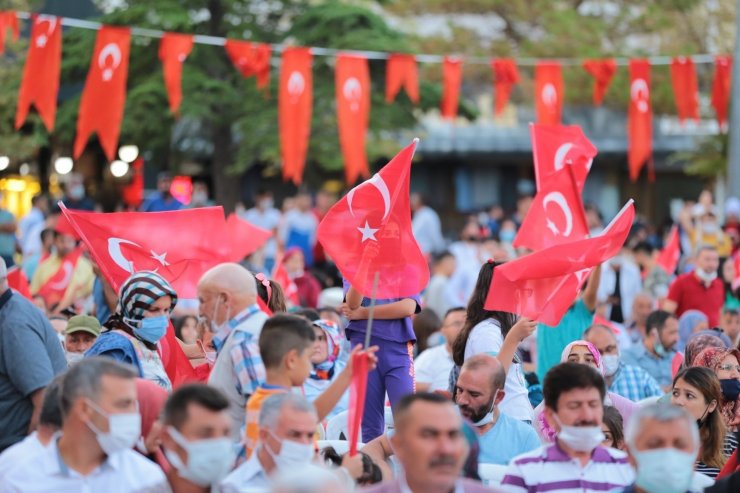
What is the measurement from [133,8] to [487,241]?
895 centimetres

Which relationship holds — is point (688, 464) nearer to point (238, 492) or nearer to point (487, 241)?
point (238, 492)

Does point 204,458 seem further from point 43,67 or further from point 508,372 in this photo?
point 43,67

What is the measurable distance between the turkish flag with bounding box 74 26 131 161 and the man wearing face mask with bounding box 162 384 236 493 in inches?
493

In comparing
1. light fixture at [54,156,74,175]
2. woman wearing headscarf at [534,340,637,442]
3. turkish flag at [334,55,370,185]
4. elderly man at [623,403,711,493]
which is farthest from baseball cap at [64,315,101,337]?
light fixture at [54,156,74,175]

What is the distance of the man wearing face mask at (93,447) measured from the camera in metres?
5.44

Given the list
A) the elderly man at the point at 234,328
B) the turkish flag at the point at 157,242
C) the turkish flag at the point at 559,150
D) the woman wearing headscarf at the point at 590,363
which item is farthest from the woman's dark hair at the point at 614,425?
the turkish flag at the point at 559,150

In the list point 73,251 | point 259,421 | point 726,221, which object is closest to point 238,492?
point 259,421

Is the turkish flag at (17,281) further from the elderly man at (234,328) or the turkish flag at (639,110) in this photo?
the turkish flag at (639,110)

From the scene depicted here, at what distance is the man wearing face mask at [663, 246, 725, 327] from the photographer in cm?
1376

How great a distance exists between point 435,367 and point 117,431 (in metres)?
5.77

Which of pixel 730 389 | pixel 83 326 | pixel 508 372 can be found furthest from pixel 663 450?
pixel 83 326

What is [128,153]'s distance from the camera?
27.4 m

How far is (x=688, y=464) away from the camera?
5.37 metres

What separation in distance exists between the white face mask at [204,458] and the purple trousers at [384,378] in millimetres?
2821
